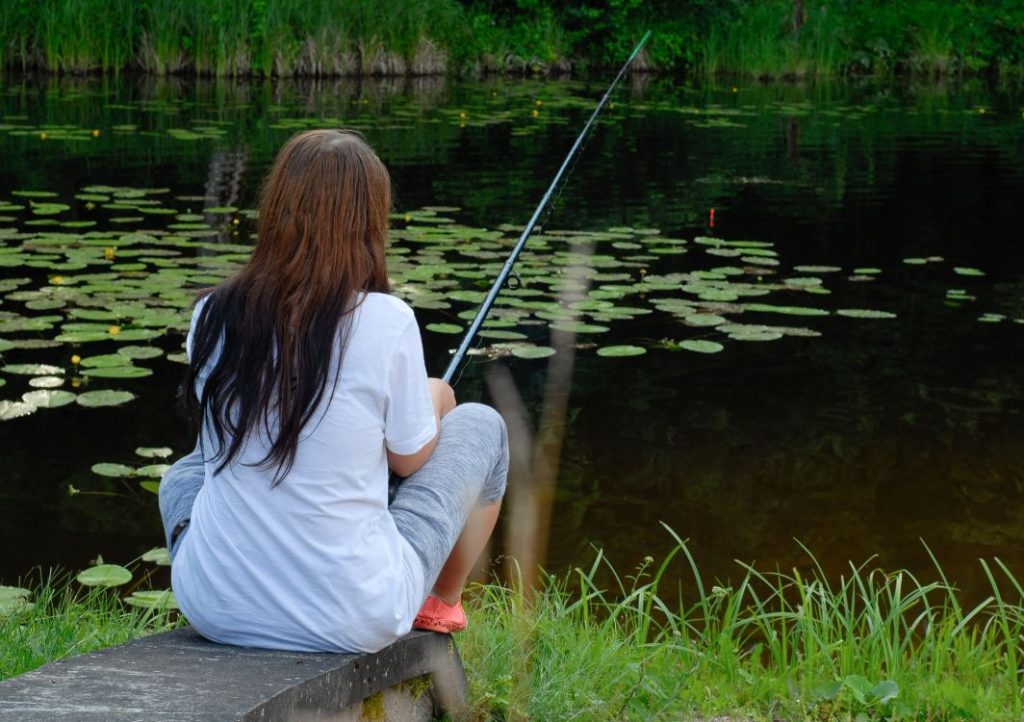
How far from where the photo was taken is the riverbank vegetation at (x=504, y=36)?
14.8 metres

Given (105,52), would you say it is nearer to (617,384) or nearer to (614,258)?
(614,258)

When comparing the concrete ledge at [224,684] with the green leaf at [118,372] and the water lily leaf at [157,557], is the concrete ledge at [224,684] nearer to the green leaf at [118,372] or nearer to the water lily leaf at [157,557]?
the water lily leaf at [157,557]

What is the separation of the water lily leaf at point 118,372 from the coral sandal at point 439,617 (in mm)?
2391

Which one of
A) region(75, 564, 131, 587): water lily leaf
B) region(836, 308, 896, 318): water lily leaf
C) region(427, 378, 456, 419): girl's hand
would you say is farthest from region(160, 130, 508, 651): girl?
region(836, 308, 896, 318): water lily leaf

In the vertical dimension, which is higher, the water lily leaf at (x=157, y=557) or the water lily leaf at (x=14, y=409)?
the water lily leaf at (x=14, y=409)

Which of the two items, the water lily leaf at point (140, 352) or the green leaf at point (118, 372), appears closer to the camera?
the green leaf at point (118, 372)

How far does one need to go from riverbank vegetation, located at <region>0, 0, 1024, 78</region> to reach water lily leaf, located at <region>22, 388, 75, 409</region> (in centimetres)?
1104

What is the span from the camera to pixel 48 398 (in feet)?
13.4

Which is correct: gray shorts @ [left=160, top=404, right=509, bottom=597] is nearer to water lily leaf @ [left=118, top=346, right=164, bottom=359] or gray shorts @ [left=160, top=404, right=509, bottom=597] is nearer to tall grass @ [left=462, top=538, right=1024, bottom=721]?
tall grass @ [left=462, top=538, right=1024, bottom=721]

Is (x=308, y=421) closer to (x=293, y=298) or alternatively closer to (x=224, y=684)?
(x=293, y=298)

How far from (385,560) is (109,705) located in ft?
1.47

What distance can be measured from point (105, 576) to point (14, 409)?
1244 millimetres

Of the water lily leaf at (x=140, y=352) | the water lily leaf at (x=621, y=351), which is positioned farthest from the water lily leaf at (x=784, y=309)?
the water lily leaf at (x=140, y=352)

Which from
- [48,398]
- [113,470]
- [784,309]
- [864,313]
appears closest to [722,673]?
[113,470]
